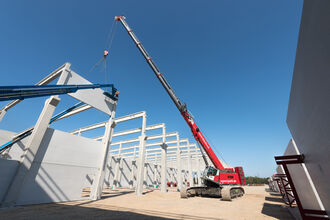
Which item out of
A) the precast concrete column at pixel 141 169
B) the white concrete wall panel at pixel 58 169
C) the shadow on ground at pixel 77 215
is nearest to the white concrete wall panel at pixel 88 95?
the white concrete wall panel at pixel 58 169

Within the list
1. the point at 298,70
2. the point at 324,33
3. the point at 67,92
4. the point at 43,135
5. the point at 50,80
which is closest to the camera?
the point at 324,33

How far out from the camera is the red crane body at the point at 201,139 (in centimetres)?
1213

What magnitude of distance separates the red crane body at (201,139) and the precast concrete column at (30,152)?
8905 mm

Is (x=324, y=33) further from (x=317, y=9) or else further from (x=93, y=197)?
(x=93, y=197)

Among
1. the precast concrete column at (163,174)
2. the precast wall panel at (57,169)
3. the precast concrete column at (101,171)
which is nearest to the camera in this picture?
the precast wall panel at (57,169)

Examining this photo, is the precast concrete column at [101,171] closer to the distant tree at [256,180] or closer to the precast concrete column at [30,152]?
the precast concrete column at [30,152]

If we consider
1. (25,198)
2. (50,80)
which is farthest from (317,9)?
(50,80)

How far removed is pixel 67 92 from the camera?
9797 millimetres

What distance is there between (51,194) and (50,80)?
877cm

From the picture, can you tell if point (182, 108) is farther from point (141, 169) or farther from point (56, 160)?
point (56, 160)

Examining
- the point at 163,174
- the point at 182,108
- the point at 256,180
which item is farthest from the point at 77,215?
the point at 256,180

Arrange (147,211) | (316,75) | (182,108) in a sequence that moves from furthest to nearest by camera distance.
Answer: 1. (182,108)
2. (147,211)
3. (316,75)

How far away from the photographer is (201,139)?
1275cm

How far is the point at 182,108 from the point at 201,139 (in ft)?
11.0
